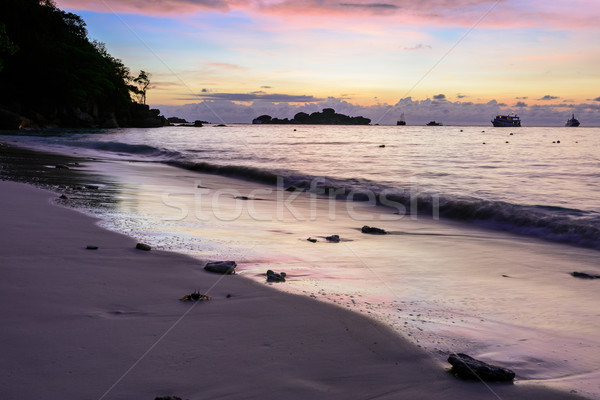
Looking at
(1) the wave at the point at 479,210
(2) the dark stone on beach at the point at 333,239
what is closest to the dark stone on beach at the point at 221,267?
(2) the dark stone on beach at the point at 333,239

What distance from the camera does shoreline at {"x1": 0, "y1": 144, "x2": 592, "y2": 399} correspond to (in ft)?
8.00

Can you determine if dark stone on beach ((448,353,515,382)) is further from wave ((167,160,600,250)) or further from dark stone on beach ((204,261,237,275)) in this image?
wave ((167,160,600,250))

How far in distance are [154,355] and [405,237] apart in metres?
5.25

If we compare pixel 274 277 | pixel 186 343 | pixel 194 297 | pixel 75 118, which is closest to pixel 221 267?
pixel 274 277

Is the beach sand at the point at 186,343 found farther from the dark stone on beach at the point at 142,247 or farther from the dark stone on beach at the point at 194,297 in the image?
the dark stone on beach at the point at 142,247

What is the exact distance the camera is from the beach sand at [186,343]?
92.0 inches

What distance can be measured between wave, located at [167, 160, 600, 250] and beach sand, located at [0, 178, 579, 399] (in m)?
5.95

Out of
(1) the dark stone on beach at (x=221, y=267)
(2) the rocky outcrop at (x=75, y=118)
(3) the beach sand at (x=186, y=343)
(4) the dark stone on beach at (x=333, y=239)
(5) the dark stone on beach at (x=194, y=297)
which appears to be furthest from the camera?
(2) the rocky outcrop at (x=75, y=118)

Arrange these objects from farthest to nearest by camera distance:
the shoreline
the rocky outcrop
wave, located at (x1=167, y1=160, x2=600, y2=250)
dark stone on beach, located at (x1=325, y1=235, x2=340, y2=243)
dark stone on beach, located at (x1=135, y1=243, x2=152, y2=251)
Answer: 1. the rocky outcrop
2. wave, located at (x1=167, y1=160, x2=600, y2=250)
3. dark stone on beach, located at (x1=325, y1=235, x2=340, y2=243)
4. dark stone on beach, located at (x1=135, y1=243, x2=152, y2=251)
5. the shoreline

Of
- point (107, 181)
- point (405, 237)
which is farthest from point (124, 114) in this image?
point (405, 237)

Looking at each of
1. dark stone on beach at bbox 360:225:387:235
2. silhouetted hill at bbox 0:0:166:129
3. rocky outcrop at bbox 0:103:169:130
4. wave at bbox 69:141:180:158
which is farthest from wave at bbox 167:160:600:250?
silhouetted hill at bbox 0:0:166:129

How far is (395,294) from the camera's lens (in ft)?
13.8

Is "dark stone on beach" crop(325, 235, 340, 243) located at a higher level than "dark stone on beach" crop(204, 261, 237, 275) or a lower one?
lower

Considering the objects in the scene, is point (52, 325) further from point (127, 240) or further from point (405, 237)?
point (405, 237)
